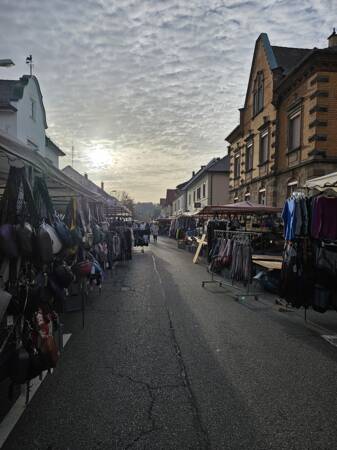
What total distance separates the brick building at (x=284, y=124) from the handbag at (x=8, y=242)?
1413 centimetres

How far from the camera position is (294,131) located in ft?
56.1

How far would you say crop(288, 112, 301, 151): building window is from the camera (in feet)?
54.0

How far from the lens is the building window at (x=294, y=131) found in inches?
647

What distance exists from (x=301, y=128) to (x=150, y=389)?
15.2 metres

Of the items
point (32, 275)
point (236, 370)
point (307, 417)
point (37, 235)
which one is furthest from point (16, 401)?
point (307, 417)

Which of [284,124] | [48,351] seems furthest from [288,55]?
[48,351]

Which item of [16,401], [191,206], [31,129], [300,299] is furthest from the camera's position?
[191,206]

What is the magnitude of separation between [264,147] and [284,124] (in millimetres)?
3155

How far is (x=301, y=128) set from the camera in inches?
627

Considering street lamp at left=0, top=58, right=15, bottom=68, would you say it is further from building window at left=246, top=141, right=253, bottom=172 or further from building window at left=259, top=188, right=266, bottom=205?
building window at left=246, top=141, right=253, bottom=172

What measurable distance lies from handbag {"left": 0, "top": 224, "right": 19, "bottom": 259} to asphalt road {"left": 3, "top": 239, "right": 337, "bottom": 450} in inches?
59.3

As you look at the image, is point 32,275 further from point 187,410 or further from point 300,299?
point 300,299

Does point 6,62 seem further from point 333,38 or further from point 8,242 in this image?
point 333,38

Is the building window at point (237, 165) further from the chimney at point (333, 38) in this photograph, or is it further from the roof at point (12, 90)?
the roof at point (12, 90)
